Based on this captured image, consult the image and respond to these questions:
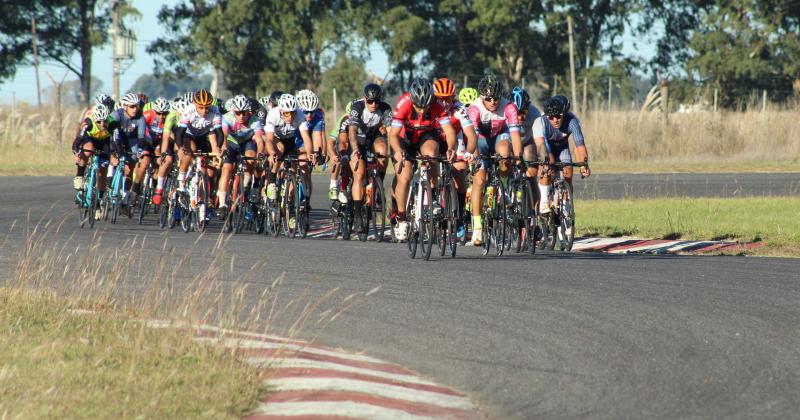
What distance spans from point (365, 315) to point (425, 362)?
5.87 ft

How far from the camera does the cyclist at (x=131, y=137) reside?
64.5 ft

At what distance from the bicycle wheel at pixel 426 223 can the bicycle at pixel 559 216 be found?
219 cm

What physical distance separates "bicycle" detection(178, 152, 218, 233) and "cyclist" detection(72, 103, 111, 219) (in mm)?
1815

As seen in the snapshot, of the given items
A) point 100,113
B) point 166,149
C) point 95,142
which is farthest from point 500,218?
point 95,142

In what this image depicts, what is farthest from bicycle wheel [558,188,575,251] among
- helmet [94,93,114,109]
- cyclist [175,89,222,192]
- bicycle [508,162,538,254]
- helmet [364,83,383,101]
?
helmet [94,93,114,109]

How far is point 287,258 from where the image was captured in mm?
13711

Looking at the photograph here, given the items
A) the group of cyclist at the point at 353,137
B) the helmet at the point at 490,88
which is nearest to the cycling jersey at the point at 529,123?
the group of cyclist at the point at 353,137

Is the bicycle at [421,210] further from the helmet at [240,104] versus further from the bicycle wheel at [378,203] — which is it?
the helmet at [240,104]

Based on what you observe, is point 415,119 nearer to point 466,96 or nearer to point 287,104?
point 466,96

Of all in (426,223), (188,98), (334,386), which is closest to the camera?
(334,386)

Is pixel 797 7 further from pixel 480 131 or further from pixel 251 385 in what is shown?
pixel 251 385

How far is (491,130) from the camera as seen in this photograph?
14453 millimetres

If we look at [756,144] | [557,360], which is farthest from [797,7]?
[557,360]

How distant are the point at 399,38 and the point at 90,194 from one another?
43563 millimetres
